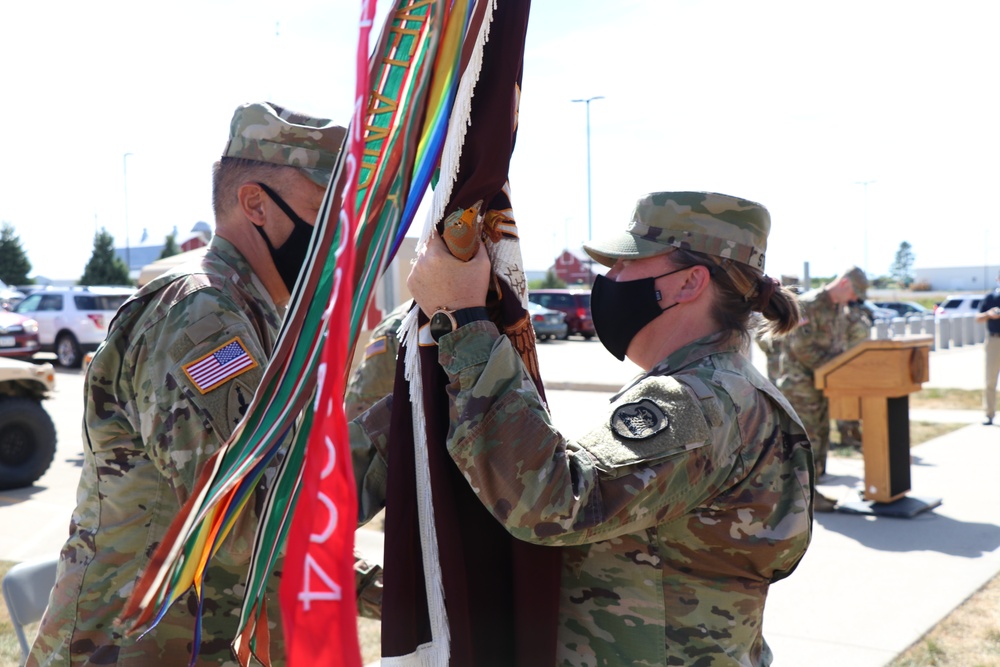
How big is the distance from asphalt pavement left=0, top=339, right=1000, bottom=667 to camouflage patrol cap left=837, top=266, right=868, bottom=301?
6.14 ft

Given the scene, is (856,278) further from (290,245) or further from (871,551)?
(290,245)

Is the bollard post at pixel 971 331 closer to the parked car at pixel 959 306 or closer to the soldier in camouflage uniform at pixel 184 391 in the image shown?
the parked car at pixel 959 306

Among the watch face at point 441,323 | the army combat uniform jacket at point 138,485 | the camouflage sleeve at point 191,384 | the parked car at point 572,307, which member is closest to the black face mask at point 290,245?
the army combat uniform jacket at point 138,485

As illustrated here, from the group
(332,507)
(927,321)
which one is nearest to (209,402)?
(332,507)

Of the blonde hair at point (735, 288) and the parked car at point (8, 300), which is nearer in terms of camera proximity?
the blonde hair at point (735, 288)

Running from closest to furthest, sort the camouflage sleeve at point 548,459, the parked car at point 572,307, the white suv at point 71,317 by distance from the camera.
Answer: the camouflage sleeve at point 548,459, the white suv at point 71,317, the parked car at point 572,307

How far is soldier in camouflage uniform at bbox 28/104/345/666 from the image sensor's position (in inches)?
74.1

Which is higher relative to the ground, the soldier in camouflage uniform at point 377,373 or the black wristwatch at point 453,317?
the black wristwatch at point 453,317

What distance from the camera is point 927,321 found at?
27.1 metres

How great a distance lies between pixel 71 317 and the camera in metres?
20.5

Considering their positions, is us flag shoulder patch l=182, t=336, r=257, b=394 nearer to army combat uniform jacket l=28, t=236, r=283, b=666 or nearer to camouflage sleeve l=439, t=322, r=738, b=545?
army combat uniform jacket l=28, t=236, r=283, b=666

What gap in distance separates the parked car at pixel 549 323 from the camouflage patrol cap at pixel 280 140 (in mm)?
25680

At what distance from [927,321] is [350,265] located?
95.4 ft

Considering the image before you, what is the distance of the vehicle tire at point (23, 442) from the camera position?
340 inches
